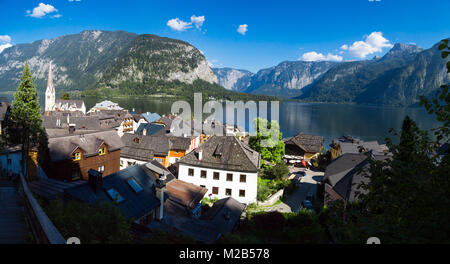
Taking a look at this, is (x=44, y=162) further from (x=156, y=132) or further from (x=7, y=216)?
(x=156, y=132)

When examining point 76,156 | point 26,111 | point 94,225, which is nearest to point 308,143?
point 76,156

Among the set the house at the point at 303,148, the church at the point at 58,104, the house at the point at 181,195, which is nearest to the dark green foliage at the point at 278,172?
the house at the point at 181,195

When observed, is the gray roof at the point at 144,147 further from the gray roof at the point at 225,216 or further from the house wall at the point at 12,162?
the gray roof at the point at 225,216

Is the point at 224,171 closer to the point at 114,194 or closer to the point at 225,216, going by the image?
the point at 225,216

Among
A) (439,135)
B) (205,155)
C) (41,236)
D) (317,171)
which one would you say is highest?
(439,135)

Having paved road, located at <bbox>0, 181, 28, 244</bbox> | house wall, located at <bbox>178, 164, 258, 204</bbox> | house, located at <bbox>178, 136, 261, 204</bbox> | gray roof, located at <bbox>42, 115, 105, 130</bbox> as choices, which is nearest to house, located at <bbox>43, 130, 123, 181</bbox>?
house, located at <bbox>178, 136, 261, 204</bbox>

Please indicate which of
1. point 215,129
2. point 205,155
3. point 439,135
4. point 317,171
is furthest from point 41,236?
point 215,129

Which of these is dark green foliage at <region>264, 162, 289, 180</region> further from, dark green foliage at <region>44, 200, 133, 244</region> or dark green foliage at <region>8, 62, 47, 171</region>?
dark green foliage at <region>44, 200, 133, 244</region>
